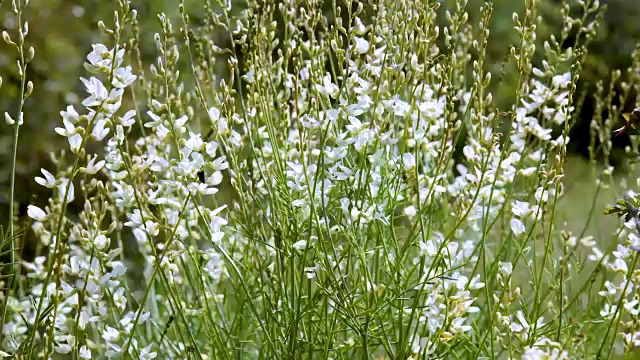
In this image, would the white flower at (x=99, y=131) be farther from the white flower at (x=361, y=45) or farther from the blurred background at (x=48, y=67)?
the blurred background at (x=48, y=67)

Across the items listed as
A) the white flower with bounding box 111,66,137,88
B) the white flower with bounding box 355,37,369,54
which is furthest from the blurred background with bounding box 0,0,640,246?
the white flower with bounding box 111,66,137,88

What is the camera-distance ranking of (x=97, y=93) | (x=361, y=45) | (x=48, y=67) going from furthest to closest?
1. (x=48, y=67)
2. (x=361, y=45)
3. (x=97, y=93)

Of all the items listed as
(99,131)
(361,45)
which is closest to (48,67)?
(361,45)

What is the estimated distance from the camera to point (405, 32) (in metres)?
1.76

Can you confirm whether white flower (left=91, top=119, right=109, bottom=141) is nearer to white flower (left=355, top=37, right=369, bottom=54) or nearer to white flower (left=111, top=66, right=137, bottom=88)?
white flower (left=111, top=66, right=137, bottom=88)

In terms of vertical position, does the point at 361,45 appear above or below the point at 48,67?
above

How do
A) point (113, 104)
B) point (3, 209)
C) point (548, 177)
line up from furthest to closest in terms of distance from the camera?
1. point (3, 209)
2. point (548, 177)
3. point (113, 104)

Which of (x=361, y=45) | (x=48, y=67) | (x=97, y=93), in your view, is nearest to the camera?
(x=97, y=93)

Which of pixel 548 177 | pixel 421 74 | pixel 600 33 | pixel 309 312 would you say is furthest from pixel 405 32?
pixel 600 33

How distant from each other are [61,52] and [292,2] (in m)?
2.09

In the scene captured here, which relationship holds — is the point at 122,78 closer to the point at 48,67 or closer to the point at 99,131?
the point at 99,131

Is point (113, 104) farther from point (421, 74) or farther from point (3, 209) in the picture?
point (3, 209)

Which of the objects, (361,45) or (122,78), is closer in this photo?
(122,78)

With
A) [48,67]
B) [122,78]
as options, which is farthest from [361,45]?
[48,67]
